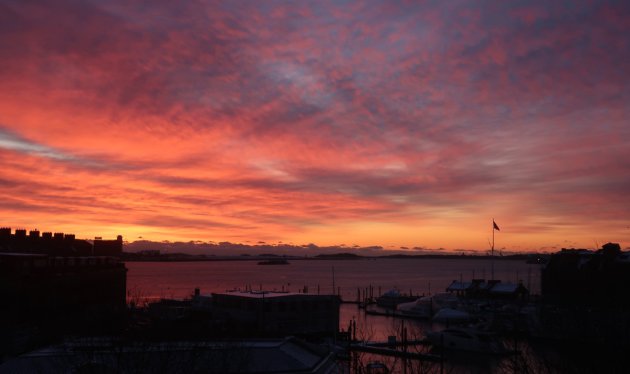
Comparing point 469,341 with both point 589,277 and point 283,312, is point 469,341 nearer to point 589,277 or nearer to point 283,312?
A: point 283,312

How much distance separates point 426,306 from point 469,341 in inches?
1321

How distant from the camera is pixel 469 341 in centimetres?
5847

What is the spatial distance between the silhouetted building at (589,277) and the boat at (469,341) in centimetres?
1450

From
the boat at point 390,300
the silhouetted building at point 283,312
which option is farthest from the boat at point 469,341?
the boat at point 390,300

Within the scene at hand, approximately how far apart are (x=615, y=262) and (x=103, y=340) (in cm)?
7003

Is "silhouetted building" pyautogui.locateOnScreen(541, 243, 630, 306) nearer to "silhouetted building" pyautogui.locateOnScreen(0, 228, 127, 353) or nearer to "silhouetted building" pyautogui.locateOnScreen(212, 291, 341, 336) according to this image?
"silhouetted building" pyautogui.locateOnScreen(212, 291, 341, 336)

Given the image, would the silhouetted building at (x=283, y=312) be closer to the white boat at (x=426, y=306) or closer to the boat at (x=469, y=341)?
the boat at (x=469, y=341)

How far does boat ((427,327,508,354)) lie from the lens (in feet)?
189

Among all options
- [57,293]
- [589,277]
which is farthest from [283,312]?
[589,277]

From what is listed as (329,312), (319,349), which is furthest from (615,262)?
(319,349)

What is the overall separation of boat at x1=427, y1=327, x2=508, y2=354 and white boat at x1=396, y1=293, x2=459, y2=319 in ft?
94.2

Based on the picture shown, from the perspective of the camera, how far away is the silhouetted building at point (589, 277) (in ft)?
238

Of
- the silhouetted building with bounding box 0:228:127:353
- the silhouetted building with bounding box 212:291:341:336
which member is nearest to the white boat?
the silhouetted building with bounding box 212:291:341:336

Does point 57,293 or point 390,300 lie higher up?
point 57,293
